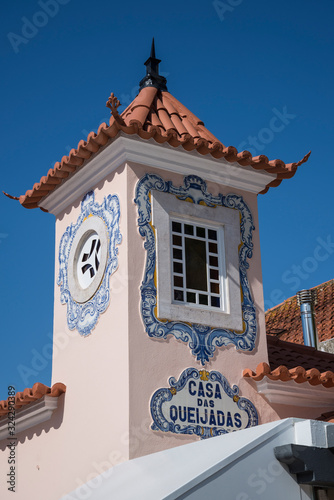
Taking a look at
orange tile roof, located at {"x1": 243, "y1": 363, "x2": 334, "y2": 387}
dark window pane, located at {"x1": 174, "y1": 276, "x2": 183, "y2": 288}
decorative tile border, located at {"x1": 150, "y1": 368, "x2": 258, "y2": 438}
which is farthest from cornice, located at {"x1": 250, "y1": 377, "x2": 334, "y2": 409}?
dark window pane, located at {"x1": 174, "y1": 276, "x2": 183, "y2": 288}

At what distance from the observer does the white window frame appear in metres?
8.81

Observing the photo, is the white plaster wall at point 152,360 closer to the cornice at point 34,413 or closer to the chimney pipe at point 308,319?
the cornice at point 34,413

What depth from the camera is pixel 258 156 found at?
9.65 meters

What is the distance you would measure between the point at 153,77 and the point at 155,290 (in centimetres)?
Result: 347

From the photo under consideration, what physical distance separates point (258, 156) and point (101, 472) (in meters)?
4.28

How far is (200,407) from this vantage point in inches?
333

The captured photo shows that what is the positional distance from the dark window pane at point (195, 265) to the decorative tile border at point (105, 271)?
0.89 m

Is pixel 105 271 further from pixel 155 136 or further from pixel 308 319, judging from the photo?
pixel 308 319

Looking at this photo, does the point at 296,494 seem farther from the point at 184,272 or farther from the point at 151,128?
the point at 151,128

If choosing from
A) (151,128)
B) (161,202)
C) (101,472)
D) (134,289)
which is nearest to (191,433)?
(101,472)

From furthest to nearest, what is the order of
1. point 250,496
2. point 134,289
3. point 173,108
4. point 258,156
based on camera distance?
point 173,108 < point 258,156 < point 134,289 < point 250,496

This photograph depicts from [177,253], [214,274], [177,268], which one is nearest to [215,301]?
[214,274]

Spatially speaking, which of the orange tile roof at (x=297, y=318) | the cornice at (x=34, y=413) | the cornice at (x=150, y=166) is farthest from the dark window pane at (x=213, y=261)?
the orange tile roof at (x=297, y=318)

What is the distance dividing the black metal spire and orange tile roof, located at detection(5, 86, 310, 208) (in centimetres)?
13
